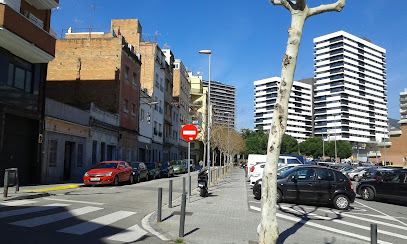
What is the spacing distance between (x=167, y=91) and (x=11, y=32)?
116 ft

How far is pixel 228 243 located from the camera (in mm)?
6676

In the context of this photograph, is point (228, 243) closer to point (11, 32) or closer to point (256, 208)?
point (256, 208)

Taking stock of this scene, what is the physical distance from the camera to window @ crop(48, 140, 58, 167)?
20.7m

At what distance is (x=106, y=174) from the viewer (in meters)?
19.0

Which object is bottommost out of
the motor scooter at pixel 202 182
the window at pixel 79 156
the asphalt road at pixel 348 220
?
the asphalt road at pixel 348 220

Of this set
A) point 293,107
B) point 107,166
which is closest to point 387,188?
point 107,166

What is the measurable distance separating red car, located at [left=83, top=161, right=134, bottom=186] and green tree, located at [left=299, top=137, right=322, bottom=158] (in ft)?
301

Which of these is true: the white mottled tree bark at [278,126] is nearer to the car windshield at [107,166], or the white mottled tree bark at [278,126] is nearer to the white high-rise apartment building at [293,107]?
the car windshield at [107,166]

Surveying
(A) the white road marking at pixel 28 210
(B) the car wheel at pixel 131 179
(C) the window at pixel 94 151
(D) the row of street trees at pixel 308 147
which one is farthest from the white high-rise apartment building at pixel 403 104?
(A) the white road marking at pixel 28 210

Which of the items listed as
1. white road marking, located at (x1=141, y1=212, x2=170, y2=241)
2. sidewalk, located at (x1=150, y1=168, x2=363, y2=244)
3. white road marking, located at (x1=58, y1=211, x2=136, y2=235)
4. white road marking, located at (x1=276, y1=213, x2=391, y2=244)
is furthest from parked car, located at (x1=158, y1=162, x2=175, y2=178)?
white road marking, located at (x1=141, y1=212, x2=170, y2=241)

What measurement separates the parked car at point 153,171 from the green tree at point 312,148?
82.9 m

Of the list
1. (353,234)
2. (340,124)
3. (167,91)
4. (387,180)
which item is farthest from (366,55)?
→ (353,234)

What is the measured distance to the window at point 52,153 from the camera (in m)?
20.7

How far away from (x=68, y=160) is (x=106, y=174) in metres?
6.21
